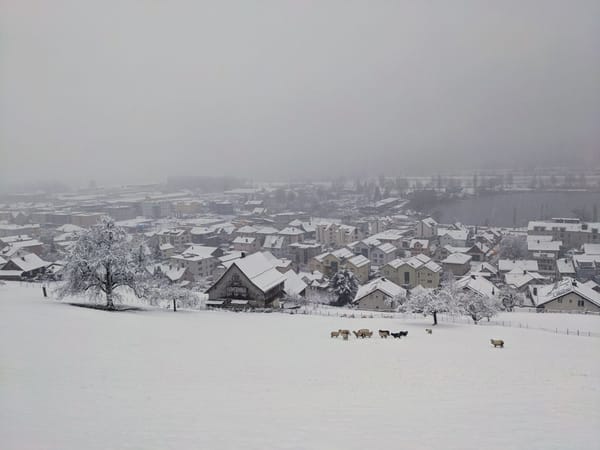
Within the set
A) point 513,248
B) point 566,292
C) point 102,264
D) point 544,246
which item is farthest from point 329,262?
point 102,264

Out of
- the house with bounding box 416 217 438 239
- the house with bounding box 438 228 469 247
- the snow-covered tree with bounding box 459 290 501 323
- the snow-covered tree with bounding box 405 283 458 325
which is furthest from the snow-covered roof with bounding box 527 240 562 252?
the snow-covered tree with bounding box 405 283 458 325

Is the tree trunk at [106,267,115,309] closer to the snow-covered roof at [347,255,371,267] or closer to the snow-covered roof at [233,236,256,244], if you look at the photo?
the snow-covered roof at [347,255,371,267]

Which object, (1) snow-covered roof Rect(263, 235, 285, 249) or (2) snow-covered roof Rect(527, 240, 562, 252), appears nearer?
(2) snow-covered roof Rect(527, 240, 562, 252)

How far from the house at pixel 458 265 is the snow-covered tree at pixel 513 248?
6.57 metres

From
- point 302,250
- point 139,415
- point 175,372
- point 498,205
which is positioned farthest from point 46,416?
point 498,205

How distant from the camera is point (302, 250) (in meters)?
55.3

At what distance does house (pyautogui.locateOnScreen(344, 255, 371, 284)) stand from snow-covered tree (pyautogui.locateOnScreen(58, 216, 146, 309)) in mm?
26856

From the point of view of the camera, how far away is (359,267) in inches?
1711

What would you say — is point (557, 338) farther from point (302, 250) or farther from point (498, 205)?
point (498, 205)

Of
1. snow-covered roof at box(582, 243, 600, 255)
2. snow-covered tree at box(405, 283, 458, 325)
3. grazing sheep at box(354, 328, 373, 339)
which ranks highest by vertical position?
grazing sheep at box(354, 328, 373, 339)

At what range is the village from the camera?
27.9 m

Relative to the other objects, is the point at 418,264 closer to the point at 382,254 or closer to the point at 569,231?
the point at 382,254

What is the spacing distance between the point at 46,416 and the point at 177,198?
102719 mm

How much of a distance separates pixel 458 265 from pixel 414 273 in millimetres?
6099
